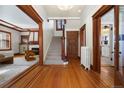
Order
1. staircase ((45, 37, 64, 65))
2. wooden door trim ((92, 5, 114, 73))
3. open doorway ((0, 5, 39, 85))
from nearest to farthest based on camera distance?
1. wooden door trim ((92, 5, 114, 73))
2. staircase ((45, 37, 64, 65))
3. open doorway ((0, 5, 39, 85))

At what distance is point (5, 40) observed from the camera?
371 inches

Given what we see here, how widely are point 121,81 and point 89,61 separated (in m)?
2.28

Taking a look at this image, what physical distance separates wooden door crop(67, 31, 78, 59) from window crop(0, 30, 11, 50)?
4.62m

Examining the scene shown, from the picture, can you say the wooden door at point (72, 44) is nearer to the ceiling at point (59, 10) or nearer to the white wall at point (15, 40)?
the ceiling at point (59, 10)

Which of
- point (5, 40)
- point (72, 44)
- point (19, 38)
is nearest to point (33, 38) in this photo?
point (19, 38)

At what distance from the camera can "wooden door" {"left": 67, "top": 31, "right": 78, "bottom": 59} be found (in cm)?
916

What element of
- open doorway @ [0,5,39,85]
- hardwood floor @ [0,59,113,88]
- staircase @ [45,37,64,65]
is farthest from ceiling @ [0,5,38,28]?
hardwood floor @ [0,59,113,88]

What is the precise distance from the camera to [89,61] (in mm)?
5047

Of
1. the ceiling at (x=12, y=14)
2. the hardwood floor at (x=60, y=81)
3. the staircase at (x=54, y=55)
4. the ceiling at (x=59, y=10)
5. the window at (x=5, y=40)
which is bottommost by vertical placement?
the hardwood floor at (x=60, y=81)

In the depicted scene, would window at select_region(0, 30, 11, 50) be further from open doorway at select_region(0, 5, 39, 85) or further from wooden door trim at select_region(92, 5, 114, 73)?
wooden door trim at select_region(92, 5, 114, 73)

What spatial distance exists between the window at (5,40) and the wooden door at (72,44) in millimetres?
4622

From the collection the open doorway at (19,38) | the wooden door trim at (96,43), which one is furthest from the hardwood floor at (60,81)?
the open doorway at (19,38)

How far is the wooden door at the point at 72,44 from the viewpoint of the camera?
916cm

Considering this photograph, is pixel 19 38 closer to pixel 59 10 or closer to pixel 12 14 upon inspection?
pixel 12 14
